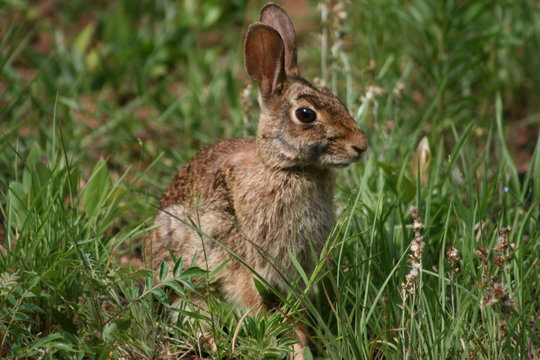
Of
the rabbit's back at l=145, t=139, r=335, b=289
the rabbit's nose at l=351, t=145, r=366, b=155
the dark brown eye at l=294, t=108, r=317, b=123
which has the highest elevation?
the dark brown eye at l=294, t=108, r=317, b=123

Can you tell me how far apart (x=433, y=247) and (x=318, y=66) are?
2.66m

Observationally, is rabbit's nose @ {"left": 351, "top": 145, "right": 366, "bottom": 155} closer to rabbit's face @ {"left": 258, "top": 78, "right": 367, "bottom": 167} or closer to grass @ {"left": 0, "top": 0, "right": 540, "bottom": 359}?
rabbit's face @ {"left": 258, "top": 78, "right": 367, "bottom": 167}

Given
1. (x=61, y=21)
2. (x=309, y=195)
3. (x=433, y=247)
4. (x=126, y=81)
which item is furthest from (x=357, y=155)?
(x=61, y=21)

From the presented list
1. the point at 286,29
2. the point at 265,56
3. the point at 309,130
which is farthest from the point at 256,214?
the point at 286,29

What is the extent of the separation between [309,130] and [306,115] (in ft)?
0.30

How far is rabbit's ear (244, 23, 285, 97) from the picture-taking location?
3.58 metres

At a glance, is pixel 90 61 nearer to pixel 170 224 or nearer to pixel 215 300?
pixel 170 224

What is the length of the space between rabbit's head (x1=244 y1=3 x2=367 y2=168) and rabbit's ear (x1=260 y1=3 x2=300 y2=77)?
2 centimetres

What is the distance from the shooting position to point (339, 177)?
4504 mm

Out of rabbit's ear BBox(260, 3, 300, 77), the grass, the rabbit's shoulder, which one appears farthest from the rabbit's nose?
rabbit's ear BBox(260, 3, 300, 77)

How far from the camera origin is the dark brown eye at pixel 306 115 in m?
3.47

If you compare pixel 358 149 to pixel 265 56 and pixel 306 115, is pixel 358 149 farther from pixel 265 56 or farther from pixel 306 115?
pixel 265 56

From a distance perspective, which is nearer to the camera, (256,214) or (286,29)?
(256,214)

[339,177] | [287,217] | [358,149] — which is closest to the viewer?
[358,149]
